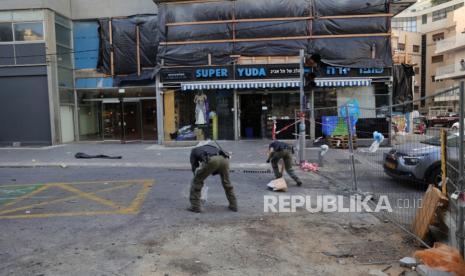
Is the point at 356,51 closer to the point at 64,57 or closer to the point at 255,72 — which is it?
the point at 255,72

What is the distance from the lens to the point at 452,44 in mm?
41656

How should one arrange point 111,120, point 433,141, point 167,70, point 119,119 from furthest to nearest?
point 111,120 → point 119,119 → point 167,70 → point 433,141

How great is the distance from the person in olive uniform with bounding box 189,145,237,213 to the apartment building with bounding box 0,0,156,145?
1537 cm

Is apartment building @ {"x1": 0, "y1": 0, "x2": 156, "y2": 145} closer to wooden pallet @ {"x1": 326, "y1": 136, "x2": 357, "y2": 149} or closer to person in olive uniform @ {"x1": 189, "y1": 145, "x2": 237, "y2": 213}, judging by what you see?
wooden pallet @ {"x1": 326, "y1": 136, "x2": 357, "y2": 149}

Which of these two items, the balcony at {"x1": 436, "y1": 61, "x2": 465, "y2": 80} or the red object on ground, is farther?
the balcony at {"x1": 436, "y1": 61, "x2": 465, "y2": 80}

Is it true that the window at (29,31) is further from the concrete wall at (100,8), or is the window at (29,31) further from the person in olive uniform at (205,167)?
the person in olive uniform at (205,167)

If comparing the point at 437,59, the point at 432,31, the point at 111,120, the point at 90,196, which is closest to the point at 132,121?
the point at 111,120

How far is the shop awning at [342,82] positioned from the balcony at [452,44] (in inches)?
1078

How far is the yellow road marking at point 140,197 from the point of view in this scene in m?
7.74

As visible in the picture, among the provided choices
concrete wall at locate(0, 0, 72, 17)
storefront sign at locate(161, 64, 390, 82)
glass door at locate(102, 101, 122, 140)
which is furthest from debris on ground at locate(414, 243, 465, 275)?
concrete wall at locate(0, 0, 72, 17)

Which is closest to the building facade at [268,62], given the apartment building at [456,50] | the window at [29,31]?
the window at [29,31]

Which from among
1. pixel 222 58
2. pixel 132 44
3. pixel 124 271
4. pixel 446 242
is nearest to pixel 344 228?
pixel 446 242

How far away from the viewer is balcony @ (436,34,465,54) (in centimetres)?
4021

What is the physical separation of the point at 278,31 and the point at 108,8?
29.8ft
